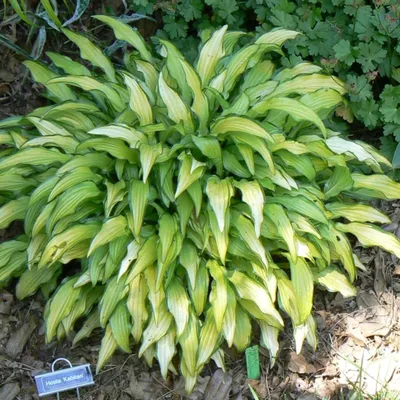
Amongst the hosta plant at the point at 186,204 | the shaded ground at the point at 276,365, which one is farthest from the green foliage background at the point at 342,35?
the shaded ground at the point at 276,365

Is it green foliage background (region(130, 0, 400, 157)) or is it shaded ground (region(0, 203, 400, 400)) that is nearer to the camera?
shaded ground (region(0, 203, 400, 400))

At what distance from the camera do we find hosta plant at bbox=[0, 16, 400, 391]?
7.98 ft

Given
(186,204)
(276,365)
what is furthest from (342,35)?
(276,365)

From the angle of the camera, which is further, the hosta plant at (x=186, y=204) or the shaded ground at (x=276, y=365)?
the shaded ground at (x=276, y=365)

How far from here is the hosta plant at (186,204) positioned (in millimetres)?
2432

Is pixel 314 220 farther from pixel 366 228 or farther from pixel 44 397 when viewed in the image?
pixel 44 397

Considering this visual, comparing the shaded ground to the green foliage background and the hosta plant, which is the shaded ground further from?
the green foliage background

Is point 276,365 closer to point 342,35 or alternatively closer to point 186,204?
point 186,204

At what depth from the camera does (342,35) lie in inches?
120

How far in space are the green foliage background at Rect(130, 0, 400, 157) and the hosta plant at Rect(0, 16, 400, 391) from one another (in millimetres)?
245

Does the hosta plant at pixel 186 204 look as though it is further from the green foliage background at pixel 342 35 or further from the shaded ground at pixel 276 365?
the green foliage background at pixel 342 35

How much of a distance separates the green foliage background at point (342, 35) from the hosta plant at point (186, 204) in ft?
0.80

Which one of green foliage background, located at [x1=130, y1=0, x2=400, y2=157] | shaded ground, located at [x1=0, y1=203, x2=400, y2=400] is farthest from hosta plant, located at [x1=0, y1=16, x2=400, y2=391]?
green foliage background, located at [x1=130, y1=0, x2=400, y2=157]

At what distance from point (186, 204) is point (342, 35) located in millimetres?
1142
